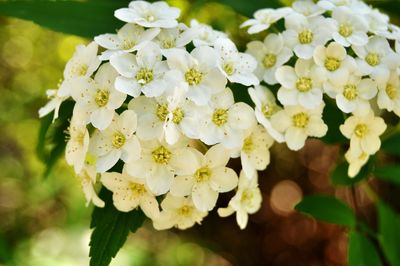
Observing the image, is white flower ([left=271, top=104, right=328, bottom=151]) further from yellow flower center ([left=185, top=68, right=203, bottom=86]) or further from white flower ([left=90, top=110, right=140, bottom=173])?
white flower ([left=90, top=110, right=140, bottom=173])

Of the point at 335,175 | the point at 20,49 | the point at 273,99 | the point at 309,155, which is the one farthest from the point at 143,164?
the point at 20,49

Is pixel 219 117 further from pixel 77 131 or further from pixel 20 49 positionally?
pixel 20 49

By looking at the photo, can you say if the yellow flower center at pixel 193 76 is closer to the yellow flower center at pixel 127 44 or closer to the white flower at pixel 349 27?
the yellow flower center at pixel 127 44

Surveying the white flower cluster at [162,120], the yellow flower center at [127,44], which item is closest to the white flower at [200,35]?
the white flower cluster at [162,120]

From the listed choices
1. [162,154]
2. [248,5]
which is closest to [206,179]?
[162,154]

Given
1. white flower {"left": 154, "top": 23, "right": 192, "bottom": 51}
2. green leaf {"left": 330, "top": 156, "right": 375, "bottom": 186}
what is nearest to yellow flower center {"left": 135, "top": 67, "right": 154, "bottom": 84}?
white flower {"left": 154, "top": 23, "right": 192, "bottom": 51}

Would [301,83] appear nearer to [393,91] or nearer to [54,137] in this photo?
[393,91]
